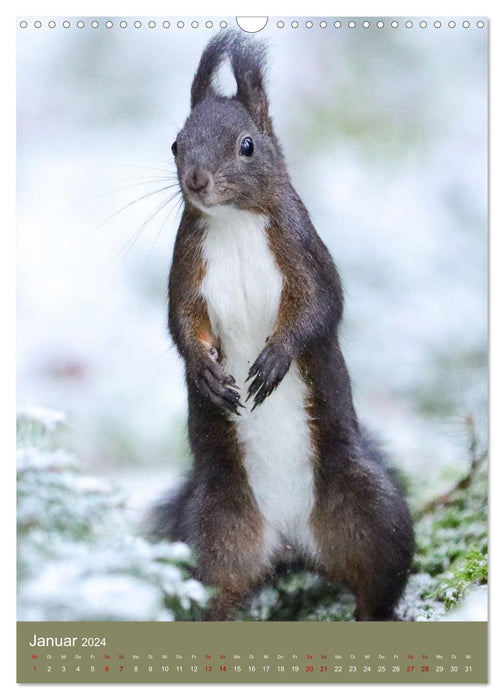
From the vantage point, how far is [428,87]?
451 centimetres

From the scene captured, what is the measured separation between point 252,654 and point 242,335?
3.78ft

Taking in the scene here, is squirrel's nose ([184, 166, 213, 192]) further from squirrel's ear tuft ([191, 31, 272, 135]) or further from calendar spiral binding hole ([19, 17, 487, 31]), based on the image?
calendar spiral binding hole ([19, 17, 487, 31])

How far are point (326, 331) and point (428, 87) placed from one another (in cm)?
105

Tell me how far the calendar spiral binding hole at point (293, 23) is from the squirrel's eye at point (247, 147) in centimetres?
47

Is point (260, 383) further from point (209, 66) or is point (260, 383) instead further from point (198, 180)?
point (209, 66)

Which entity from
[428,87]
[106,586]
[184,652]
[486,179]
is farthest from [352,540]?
[428,87]

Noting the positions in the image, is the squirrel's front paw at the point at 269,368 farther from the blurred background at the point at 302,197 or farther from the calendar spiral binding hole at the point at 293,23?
the calendar spiral binding hole at the point at 293,23

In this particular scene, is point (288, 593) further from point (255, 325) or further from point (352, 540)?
point (255, 325)

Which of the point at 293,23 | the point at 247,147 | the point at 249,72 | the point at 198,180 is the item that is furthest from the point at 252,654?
the point at 293,23

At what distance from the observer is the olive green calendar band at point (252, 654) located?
4.16 m

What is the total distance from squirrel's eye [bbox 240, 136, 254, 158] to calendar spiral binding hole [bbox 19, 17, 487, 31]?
47 centimetres

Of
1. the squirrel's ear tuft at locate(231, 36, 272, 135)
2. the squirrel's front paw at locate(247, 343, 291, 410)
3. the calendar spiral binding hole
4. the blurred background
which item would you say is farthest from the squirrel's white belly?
the calendar spiral binding hole

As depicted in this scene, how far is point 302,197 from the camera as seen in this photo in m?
4.52

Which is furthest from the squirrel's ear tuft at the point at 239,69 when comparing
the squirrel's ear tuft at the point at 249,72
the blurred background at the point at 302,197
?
the blurred background at the point at 302,197
